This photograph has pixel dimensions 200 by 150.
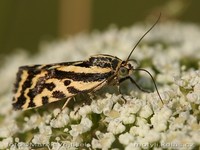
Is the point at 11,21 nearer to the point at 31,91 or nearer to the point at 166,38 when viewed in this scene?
the point at 166,38

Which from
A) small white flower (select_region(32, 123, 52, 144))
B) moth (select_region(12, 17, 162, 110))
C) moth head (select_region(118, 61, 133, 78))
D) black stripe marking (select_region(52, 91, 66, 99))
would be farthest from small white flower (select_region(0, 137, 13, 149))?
moth head (select_region(118, 61, 133, 78))

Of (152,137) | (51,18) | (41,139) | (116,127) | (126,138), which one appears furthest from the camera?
(51,18)

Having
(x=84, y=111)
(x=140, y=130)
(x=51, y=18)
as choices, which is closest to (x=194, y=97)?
(x=140, y=130)

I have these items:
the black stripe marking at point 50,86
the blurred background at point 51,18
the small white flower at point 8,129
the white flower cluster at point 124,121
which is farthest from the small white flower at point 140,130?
the blurred background at point 51,18

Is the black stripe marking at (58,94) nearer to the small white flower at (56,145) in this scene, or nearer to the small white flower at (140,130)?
the small white flower at (56,145)

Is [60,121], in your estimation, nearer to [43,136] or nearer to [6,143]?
[43,136]

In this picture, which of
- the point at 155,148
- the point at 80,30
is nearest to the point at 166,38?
the point at 80,30
